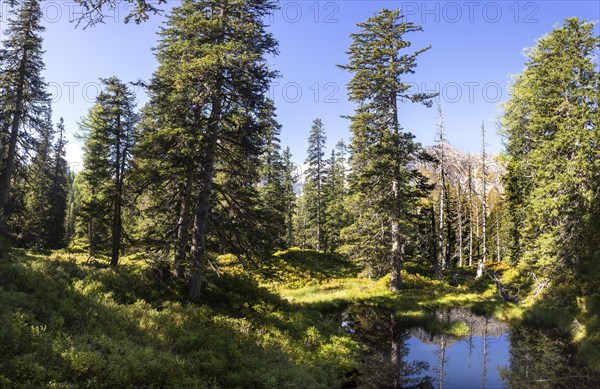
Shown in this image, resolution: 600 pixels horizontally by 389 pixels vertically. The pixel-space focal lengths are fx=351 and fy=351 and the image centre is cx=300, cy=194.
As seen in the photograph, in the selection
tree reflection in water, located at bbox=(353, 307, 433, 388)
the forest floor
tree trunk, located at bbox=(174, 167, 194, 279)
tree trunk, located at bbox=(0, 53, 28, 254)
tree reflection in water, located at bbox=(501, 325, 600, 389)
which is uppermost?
tree trunk, located at bbox=(0, 53, 28, 254)

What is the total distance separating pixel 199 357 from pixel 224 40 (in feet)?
44.6

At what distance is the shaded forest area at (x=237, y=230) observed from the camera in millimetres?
10359

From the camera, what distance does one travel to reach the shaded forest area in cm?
1036

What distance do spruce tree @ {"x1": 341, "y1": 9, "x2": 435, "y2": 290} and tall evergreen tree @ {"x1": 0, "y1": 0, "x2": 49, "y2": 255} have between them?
70.9ft

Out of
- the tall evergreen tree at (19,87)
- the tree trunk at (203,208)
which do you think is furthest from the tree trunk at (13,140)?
the tree trunk at (203,208)

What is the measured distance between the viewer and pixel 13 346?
7.96m

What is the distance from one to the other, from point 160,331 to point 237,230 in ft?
18.9

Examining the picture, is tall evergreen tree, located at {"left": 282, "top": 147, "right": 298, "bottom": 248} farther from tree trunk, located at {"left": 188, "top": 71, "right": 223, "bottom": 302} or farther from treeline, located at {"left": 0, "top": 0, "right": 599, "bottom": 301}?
tree trunk, located at {"left": 188, "top": 71, "right": 223, "bottom": 302}

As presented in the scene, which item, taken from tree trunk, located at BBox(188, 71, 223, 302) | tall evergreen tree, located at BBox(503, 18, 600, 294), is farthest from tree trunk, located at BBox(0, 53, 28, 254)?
tall evergreen tree, located at BBox(503, 18, 600, 294)

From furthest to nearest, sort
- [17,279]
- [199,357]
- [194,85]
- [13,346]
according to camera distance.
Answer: [194,85] < [17,279] < [199,357] < [13,346]

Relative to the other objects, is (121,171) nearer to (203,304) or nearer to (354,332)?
(203,304)

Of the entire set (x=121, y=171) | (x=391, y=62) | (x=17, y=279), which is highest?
(x=391, y=62)

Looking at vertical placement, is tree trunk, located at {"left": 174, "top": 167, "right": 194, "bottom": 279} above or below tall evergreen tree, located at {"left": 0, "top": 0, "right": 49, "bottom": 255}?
below

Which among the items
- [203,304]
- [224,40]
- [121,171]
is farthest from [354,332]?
[121,171]
